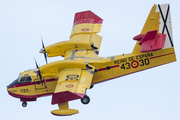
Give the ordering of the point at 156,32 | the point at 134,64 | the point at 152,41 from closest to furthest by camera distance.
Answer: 1. the point at 156,32
2. the point at 152,41
3. the point at 134,64

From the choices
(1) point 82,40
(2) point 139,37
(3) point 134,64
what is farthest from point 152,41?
(1) point 82,40

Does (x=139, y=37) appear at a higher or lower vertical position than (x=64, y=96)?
higher

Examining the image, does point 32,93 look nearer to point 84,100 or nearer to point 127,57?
point 84,100

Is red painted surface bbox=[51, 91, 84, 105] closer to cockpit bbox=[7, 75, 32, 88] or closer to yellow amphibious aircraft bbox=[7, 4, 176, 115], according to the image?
yellow amphibious aircraft bbox=[7, 4, 176, 115]

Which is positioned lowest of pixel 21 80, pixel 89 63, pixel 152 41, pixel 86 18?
pixel 21 80

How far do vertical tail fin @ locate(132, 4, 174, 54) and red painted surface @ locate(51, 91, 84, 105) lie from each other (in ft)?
27.9

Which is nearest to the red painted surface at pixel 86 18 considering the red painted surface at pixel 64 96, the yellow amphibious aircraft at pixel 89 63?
the yellow amphibious aircraft at pixel 89 63

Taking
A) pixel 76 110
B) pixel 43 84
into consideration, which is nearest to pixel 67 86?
pixel 76 110

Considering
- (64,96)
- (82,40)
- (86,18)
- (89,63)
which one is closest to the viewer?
(64,96)

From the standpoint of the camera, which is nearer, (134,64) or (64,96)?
(64,96)

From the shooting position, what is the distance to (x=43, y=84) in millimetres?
41562

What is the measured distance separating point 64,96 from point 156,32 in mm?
10818

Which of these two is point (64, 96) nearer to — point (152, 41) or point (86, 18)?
point (152, 41)

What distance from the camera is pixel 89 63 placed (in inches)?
1614
